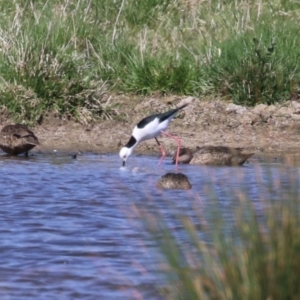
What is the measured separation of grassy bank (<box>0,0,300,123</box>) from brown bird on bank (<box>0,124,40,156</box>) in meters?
0.82

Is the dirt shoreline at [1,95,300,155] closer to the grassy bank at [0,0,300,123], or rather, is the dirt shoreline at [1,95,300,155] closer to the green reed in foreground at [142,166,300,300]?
the grassy bank at [0,0,300,123]

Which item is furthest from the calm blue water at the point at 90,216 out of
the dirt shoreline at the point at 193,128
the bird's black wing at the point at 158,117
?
Result: the dirt shoreline at the point at 193,128

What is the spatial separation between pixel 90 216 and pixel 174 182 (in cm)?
132

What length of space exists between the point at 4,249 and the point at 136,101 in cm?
657

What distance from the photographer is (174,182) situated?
983 cm

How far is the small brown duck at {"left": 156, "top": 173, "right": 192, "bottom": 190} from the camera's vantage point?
9833 mm

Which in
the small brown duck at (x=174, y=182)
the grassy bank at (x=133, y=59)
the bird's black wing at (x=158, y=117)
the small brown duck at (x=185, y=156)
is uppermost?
the grassy bank at (x=133, y=59)

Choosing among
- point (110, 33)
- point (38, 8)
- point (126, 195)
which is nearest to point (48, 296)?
point (126, 195)

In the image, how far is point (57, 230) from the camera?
26.6ft

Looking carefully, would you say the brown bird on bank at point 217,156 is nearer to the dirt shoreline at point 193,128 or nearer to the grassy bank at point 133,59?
the dirt shoreline at point 193,128

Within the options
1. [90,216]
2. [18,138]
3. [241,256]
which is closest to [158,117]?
[18,138]

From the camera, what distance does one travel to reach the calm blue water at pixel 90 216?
630cm

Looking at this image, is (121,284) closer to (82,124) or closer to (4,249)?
(4,249)

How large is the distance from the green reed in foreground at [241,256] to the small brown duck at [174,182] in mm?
4912
